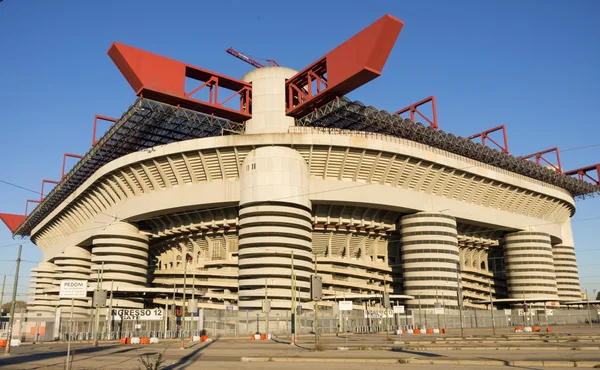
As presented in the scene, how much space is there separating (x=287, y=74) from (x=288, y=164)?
13.7m

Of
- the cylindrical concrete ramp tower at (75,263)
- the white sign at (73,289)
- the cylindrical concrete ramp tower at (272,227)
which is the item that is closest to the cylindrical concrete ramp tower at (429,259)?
the cylindrical concrete ramp tower at (272,227)

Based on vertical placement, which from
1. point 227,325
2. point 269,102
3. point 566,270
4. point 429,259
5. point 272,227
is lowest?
point 227,325

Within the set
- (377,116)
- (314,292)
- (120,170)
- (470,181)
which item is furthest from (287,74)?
(314,292)

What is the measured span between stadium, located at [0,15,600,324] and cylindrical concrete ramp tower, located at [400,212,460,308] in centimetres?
18

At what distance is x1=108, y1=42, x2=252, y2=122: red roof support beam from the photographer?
57.3 metres

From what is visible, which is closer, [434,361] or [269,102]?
[434,361]

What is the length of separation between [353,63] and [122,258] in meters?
42.8

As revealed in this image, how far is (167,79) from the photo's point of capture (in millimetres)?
60125

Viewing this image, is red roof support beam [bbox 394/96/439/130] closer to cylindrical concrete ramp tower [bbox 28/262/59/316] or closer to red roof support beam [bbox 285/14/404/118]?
red roof support beam [bbox 285/14/404/118]

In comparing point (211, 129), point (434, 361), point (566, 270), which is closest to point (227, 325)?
point (211, 129)

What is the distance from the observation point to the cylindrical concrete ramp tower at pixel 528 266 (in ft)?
290

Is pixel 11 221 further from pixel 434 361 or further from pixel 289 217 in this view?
pixel 434 361

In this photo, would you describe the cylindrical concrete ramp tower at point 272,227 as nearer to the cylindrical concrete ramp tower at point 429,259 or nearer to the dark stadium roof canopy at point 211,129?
the dark stadium roof canopy at point 211,129

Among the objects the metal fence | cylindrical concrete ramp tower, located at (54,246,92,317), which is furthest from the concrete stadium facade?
the metal fence
